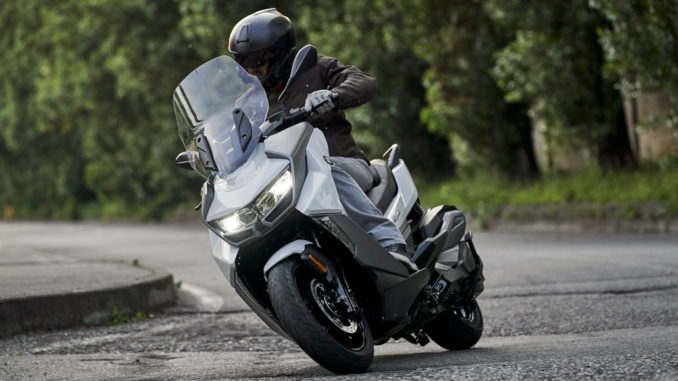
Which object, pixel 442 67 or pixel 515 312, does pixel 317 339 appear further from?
pixel 442 67

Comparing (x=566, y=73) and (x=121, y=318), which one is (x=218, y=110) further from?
(x=566, y=73)

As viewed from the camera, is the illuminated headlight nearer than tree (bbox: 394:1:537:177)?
Yes

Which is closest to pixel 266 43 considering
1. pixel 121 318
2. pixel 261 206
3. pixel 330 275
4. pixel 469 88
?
pixel 261 206

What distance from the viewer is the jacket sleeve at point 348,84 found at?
5199 mm

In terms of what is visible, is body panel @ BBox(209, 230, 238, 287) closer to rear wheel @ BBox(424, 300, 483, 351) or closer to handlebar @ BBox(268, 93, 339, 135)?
handlebar @ BBox(268, 93, 339, 135)

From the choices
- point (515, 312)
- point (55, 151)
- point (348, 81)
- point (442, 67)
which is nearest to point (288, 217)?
point (348, 81)

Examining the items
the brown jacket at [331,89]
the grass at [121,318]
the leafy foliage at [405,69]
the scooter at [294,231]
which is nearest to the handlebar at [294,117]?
the scooter at [294,231]

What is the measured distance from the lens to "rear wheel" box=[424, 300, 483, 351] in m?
5.80

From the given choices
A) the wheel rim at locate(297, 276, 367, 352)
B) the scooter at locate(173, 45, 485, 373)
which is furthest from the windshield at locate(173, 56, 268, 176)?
the wheel rim at locate(297, 276, 367, 352)

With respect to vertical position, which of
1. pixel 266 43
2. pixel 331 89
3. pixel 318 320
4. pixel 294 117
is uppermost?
pixel 266 43

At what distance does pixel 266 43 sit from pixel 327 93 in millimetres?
431

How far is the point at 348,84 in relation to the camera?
5.27 metres

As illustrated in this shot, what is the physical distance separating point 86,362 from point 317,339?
1869 millimetres

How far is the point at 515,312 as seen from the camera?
769cm
